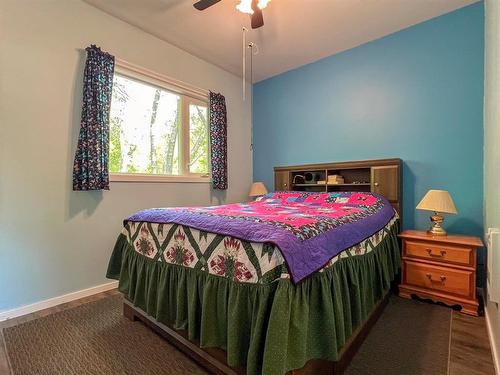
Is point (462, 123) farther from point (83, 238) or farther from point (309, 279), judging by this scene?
point (83, 238)

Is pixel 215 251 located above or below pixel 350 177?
below

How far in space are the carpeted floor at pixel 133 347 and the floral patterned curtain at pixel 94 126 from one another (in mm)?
1161

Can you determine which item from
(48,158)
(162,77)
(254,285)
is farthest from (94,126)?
(254,285)

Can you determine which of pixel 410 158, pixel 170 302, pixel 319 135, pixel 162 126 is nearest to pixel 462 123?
pixel 410 158

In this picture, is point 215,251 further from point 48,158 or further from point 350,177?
point 350,177

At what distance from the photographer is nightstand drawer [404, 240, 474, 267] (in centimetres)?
208

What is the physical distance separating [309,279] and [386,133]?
2551 mm

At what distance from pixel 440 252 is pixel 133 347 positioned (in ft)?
8.21

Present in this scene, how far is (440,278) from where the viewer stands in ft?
7.18

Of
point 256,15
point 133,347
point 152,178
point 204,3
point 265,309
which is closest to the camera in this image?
point 265,309

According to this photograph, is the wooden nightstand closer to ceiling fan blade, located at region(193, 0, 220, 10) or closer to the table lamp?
the table lamp

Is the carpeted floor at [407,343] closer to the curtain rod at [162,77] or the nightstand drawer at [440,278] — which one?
the nightstand drawer at [440,278]

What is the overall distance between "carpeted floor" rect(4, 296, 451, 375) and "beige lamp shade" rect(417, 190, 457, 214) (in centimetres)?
85

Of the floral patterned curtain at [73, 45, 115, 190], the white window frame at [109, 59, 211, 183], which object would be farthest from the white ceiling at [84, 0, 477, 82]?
the floral patterned curtain at [73, 45, 115, 190]
